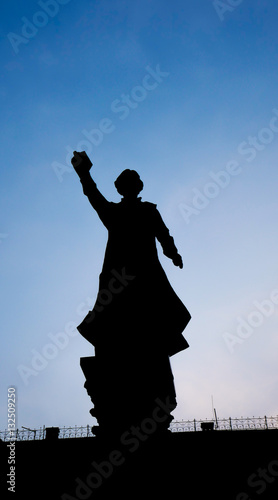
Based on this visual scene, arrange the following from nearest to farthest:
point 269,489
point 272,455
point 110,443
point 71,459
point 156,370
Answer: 1. point 110,443
2. point 156,370
3. point 71,459
4. point 269,489
5. point 272,455

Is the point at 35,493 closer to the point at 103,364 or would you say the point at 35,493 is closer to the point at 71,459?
the point at 71,459

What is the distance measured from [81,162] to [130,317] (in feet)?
6.01

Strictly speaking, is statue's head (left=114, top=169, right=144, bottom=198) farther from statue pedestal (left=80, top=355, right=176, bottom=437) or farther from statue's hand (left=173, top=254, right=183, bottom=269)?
statue pedestal (left=80, top=355, right=176, bottom=437)

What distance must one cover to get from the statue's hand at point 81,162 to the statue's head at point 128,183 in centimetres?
63

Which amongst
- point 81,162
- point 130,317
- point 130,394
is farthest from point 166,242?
point 130,394

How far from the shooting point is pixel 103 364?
428cm

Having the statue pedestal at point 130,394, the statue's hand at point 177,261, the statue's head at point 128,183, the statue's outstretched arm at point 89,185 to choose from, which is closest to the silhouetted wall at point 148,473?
the statue pedestal at point 130,394


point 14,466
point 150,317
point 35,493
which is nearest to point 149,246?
point 150,317

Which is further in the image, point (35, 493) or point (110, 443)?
point (35, 493)

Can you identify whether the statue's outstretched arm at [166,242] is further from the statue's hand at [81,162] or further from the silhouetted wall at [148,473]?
the silhouetted wall at [148,473]

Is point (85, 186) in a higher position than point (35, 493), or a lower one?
Answer: higher

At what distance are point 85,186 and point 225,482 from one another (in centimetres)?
363

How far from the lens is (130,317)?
14.2ft

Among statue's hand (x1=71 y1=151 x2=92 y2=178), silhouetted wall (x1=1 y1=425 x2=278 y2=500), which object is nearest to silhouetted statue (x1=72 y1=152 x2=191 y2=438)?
statue's hand (x1=71 y1=151 x2=92 y2=178)
